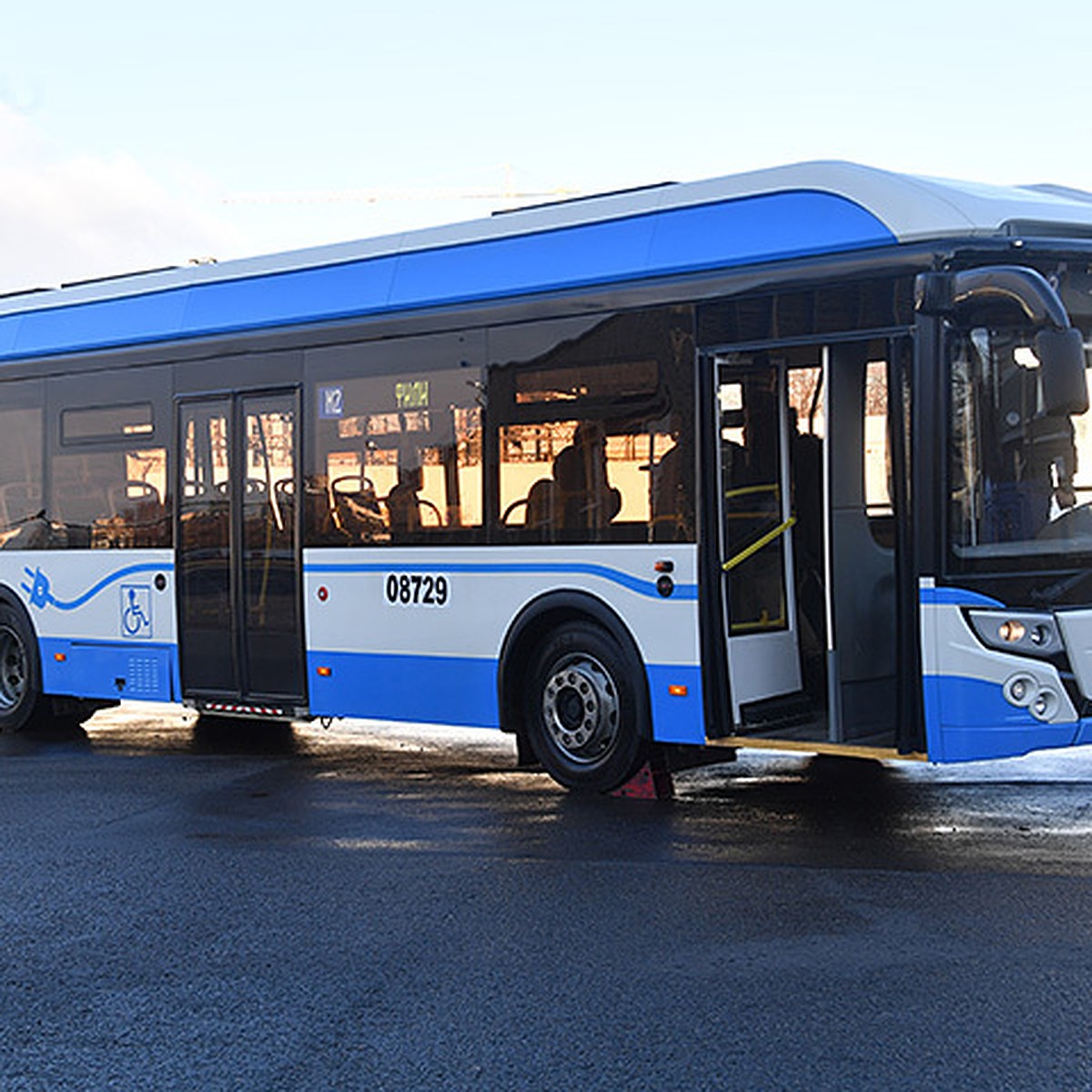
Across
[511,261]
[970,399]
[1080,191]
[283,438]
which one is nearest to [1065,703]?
[970,399]

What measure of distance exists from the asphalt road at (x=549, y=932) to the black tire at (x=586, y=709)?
240 millimetres

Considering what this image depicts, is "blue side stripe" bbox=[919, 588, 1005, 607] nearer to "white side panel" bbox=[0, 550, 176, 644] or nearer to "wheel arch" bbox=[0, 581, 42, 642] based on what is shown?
"white side panel" bbox=[0, 550, 176, 644]

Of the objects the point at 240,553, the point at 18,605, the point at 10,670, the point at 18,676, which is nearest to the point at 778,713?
the point at 240,553

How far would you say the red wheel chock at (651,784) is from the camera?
10633 mm

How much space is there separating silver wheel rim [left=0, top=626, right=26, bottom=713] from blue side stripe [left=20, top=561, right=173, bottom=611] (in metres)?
0.52

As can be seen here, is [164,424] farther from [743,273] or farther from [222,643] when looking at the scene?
[743,273]

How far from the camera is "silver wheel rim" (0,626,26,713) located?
48.9 feet

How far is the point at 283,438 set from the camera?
1245cm

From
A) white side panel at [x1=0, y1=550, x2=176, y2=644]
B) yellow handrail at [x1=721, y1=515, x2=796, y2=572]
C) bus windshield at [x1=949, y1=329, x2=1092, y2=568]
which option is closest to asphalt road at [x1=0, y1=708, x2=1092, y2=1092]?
yellow handrail at [x1=721, y1=515, x2=796, y2=572]

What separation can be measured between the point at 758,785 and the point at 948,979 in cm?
482

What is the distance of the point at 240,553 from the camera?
41.9 feet

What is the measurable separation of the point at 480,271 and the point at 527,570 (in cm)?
191

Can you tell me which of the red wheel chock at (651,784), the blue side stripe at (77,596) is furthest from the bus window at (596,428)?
the blue side stripe at (77,596)

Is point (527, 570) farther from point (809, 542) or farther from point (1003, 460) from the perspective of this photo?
point (1003, 460)
